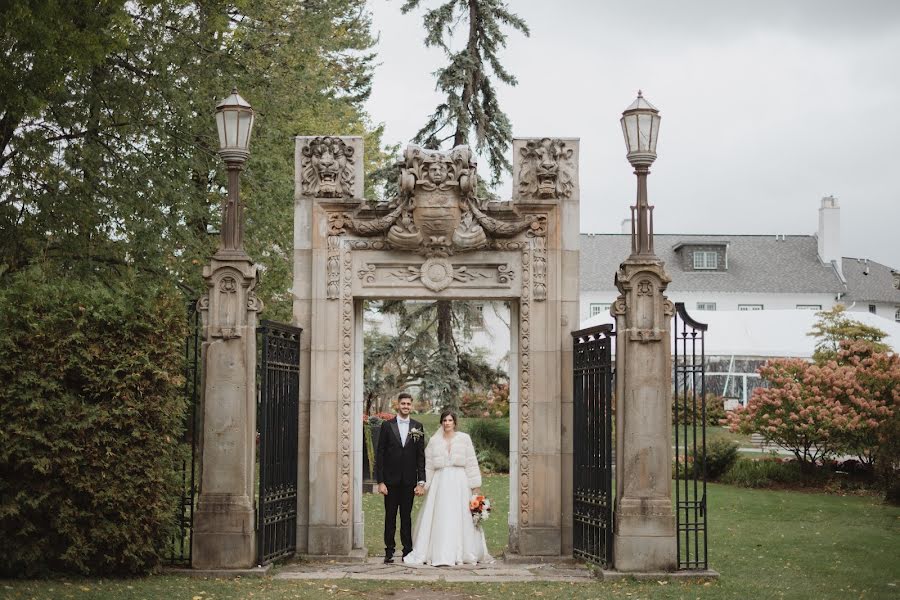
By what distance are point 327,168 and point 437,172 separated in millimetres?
1377

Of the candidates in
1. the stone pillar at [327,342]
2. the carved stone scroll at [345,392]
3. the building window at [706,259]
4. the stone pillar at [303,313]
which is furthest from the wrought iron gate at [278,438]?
the building window at [706,259]

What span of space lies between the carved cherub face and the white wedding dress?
2.97m

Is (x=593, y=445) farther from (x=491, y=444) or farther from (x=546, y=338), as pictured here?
(x=491, y=444)

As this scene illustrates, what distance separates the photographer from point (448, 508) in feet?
37.7

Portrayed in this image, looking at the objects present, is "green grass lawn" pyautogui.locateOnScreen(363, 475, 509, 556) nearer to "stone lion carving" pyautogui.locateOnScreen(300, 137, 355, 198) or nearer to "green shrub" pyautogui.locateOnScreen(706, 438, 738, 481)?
"green shrub" pyautogui.locateOnScreen(706, 438, 738, 481)

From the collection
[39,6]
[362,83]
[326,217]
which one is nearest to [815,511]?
[326,217]

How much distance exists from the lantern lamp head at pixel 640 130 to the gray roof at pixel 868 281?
47.5 meters

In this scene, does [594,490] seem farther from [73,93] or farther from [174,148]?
[73,93]

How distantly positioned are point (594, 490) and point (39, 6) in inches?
312

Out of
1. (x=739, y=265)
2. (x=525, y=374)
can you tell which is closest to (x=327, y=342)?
(x=525, y=374)

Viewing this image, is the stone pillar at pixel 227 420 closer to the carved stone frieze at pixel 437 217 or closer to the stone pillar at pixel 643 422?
the carved stone frieze at pixel 437 217

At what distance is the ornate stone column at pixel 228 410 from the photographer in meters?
10.2

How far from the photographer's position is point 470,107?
77.8 ft

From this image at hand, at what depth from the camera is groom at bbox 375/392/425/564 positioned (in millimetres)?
11539
